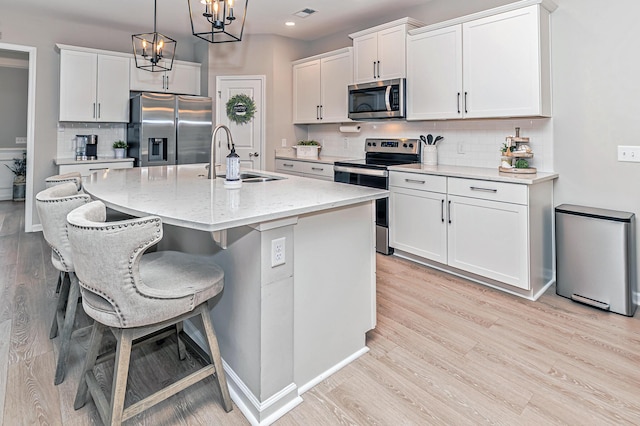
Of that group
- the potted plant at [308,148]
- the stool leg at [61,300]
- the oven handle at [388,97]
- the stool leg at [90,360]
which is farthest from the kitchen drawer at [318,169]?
the stool leg at [90,360]

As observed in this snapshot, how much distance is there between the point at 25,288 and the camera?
9.93 ft

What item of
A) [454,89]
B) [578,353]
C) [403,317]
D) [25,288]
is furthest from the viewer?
[454,89]

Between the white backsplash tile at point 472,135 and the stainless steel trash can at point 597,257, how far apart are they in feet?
2.01

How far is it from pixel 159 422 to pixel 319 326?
82 centimetres

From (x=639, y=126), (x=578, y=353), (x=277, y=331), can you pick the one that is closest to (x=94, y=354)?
(x=277, y=331)

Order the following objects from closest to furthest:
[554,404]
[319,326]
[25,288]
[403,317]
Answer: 1. [554,404]
2. [319,326]
3. [403,317]
4. [25,288]

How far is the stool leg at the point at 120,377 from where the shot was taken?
136 centimetres

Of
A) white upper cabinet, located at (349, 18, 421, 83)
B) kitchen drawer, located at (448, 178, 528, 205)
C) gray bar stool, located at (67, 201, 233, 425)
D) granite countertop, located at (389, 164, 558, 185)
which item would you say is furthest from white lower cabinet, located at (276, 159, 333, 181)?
gray bar stool, located at (67, 201, 233, 425)

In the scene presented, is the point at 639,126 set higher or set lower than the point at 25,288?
higher

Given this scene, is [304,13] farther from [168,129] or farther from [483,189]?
[483,189]

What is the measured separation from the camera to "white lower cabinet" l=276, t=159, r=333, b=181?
4701 millimetres

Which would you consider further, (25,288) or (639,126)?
(25,288)

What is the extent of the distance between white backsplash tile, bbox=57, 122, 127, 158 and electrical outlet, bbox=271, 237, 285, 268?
4831 millimetres

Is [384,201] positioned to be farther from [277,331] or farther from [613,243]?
[277,331]
